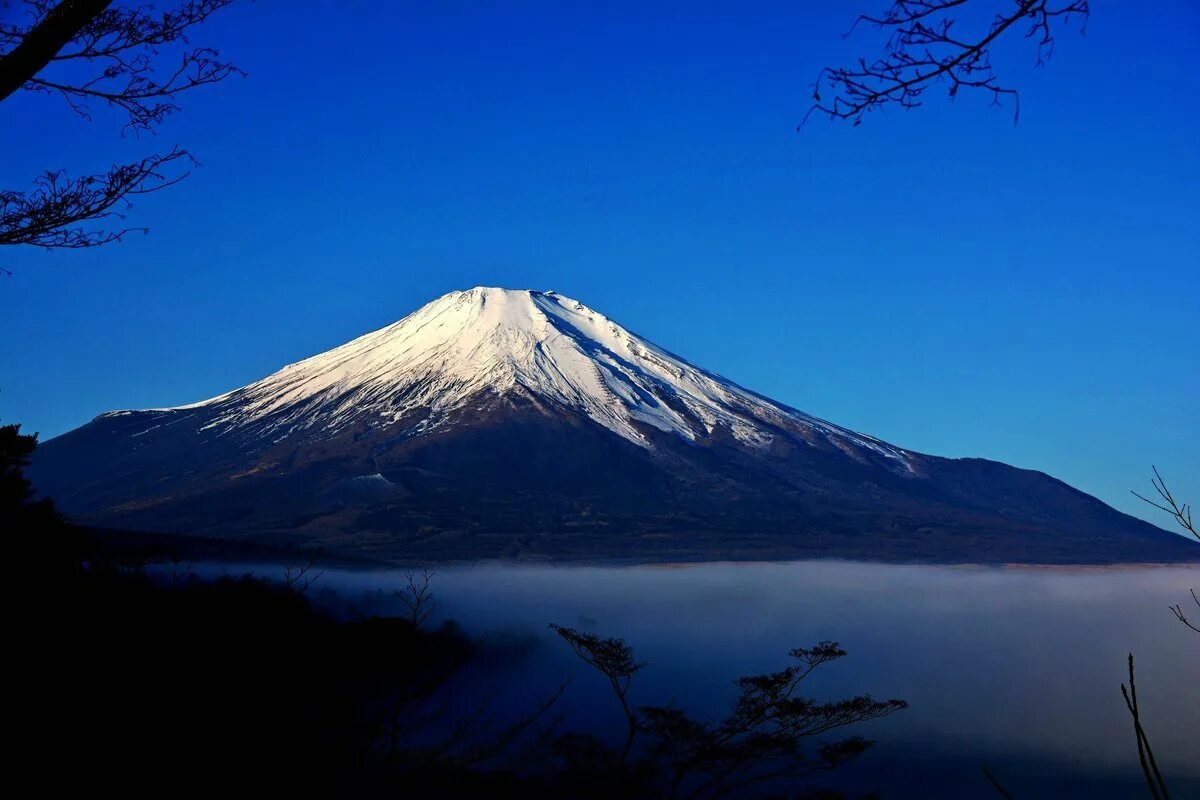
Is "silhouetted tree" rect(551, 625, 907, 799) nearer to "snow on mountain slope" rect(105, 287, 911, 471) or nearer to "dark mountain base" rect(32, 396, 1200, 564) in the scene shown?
"dark mountain base" rect(32, 396, 1200, 564)

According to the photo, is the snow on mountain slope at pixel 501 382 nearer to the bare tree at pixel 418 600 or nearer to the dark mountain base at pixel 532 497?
the dark mountain base at pixel 532 497

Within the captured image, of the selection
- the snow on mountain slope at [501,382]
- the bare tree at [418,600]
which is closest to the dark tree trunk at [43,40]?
the bare tree at [418,600]

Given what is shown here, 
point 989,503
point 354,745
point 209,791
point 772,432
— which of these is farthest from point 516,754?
point 989,503

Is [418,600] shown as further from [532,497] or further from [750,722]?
[532,497]

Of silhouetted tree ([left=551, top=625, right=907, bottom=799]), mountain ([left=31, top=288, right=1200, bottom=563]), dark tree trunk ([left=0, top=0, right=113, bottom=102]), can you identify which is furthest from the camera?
mountain ([left=31, top=288, right=1200, bottom=563])

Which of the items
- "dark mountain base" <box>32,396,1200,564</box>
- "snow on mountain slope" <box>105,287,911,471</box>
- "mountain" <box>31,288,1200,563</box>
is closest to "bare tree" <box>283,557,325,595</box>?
"dark mountain base" <box>32,396,1200,564</box>

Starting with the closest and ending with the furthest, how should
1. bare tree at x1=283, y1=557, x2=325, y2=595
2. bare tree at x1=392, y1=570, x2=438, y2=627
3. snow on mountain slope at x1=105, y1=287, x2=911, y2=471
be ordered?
bare tree at x1=392, y1=570, x2=438, y2=627
bare tree at x1=283, y1=557, x2=325, y2=595
snow on mountain slope at x1=105, y1=287, x2=911, y2=471

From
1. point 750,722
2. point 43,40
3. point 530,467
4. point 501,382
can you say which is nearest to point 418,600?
point 750,722
